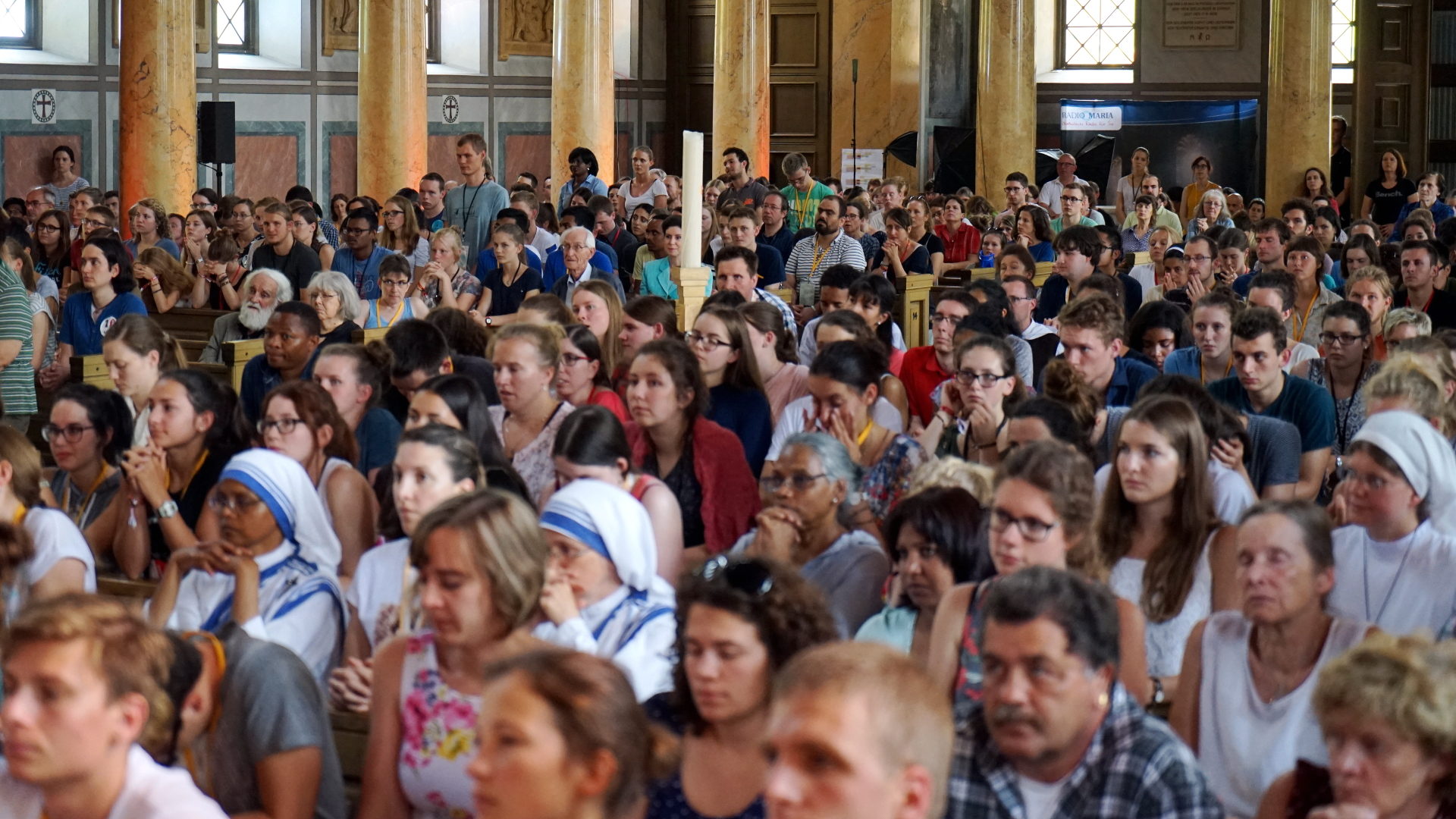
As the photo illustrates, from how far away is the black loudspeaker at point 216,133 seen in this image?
16.6 metres

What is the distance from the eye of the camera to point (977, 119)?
2058 cm

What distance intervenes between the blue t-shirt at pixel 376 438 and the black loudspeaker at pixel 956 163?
50.5ft

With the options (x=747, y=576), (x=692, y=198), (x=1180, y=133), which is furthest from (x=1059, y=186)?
(x=747, y=576)

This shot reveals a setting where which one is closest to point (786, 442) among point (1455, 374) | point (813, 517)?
point (813, 517)

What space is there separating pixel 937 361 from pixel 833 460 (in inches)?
120

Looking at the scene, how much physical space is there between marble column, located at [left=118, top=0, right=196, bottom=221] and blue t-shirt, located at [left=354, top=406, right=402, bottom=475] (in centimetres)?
920

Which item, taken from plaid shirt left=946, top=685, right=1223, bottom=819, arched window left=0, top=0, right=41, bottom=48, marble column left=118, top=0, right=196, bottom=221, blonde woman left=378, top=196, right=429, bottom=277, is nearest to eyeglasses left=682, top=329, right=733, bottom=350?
plaid shirt left=946, top=685, right=1223, bottom=819

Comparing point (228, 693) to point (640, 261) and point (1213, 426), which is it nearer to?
point (1213, 426)

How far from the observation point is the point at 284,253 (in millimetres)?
11672

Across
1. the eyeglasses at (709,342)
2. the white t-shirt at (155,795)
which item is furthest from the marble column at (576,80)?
the white t-shirt at (155,795)

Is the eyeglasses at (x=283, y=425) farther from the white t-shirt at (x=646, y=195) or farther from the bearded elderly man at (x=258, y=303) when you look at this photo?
the white t-shirt at (x=646, y=195)

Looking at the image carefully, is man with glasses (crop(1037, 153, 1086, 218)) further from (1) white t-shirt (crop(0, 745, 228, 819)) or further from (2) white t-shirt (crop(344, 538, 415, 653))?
(1) white t-shirt (crop(0, 745, 228, 819))

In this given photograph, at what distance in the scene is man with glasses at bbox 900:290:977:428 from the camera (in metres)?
7.96

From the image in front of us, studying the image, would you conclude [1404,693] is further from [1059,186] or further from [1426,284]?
[1059,186]
